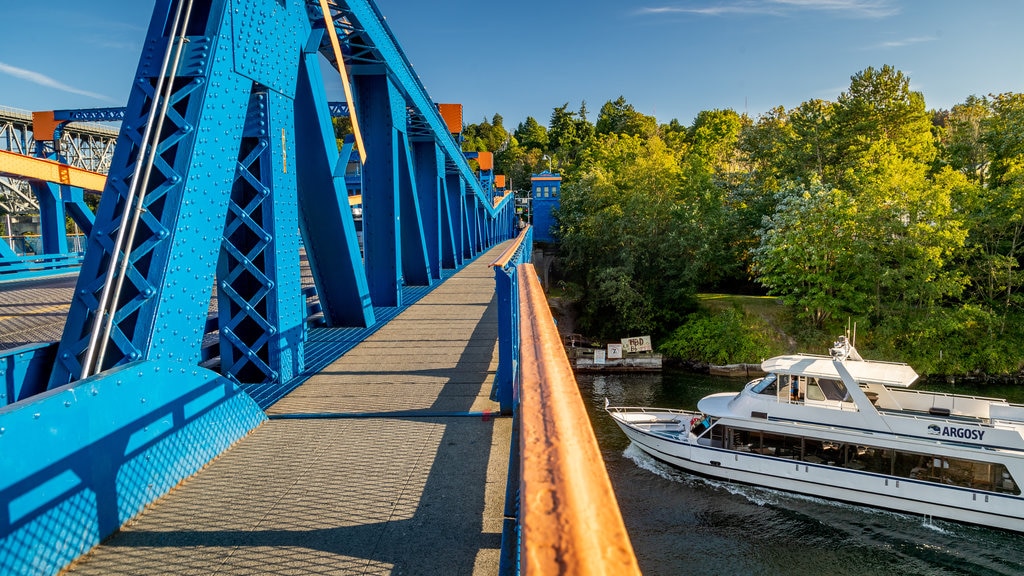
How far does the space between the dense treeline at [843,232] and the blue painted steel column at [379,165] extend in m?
25.8

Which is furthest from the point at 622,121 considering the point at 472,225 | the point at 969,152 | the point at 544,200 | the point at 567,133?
the point at 472,225

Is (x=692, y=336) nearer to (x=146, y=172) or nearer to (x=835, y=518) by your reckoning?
(x=835, y=518)

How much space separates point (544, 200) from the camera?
2436 inches

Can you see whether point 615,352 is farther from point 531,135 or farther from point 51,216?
point 531,135

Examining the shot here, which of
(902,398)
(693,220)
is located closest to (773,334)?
(693,220)

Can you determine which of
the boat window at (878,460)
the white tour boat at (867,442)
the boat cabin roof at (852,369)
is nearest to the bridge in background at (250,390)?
the boat cabin roof at (852,369)

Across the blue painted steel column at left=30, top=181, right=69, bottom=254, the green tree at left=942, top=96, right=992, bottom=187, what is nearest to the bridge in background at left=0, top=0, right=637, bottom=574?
the blue painted steel column at left=30, top=181, right=69, bottom=254

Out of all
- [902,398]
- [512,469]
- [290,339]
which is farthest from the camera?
[902,398]

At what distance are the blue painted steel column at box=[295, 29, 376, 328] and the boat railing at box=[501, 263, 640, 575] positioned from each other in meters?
5.71

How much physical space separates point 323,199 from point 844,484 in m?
14.8

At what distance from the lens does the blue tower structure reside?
61500mm

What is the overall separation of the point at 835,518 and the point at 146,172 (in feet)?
55.0

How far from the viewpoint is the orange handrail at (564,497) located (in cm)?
83

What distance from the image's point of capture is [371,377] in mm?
6121
